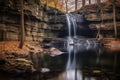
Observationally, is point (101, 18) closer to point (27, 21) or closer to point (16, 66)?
point (27, 21)

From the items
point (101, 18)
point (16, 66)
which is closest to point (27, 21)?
point (101, 18)

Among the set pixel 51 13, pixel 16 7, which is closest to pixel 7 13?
pixel 16 7

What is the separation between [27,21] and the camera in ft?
102

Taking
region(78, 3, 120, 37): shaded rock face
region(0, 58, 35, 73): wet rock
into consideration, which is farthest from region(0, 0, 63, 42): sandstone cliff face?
region(0, 58, 35, 73): wet rock

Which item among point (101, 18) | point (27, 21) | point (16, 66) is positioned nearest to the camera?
point (16, 66)

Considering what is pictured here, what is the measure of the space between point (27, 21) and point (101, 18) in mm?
16183

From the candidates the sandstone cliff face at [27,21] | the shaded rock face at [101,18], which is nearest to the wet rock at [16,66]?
the sandstone cliff face at [27,21]

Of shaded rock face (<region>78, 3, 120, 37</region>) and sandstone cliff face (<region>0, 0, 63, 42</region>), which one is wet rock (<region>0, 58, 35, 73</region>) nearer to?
sandstone cliff face (<region>0, 0, 63, 42</region>)

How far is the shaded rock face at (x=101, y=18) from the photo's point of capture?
37.7 meters

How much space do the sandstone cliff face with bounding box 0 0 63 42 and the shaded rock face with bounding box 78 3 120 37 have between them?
294 inches

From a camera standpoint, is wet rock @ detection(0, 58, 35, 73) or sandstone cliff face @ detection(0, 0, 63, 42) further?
sandstone cliff face @ detection(0, 0, 63, 42)

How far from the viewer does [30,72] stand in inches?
508

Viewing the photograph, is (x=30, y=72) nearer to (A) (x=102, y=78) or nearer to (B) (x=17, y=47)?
(A) (x=102, y=78)

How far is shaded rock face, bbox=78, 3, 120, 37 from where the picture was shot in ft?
124
